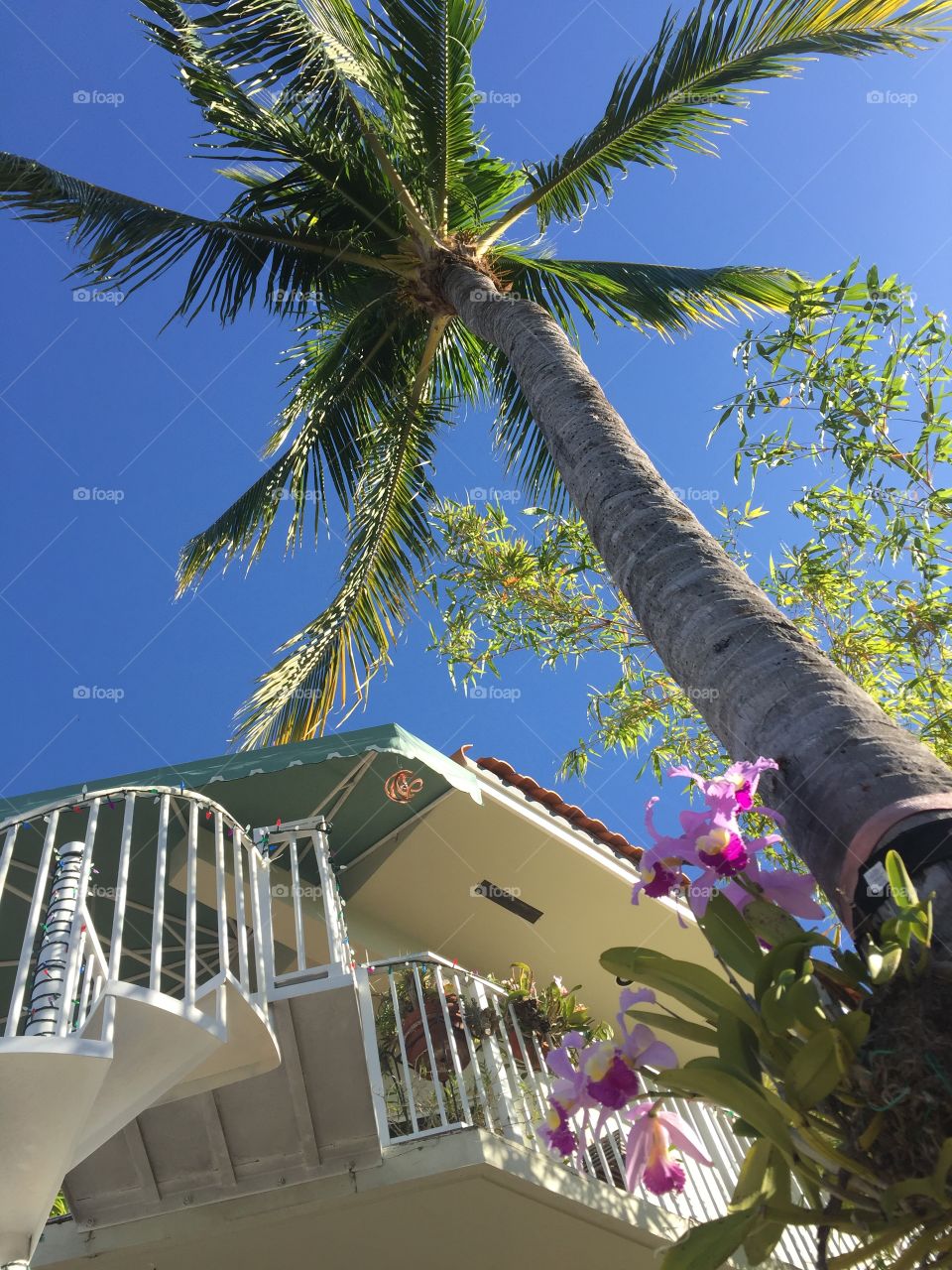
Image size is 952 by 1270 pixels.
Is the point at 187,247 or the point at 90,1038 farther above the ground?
the point at 187,247

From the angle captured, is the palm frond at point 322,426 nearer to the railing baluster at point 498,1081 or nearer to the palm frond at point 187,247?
the palm frond at point 187,247

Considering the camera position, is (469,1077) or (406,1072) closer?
(406,1072)

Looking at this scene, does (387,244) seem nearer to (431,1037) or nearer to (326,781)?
(326,781)

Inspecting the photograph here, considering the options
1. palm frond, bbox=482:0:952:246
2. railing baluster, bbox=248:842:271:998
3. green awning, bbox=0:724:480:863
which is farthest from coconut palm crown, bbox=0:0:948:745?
railing baluster, bbox=248:842:271:998

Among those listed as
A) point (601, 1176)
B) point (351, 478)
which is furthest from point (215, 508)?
point (601, 1176)

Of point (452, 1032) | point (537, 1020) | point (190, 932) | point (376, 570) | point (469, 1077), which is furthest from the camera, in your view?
point (376, 570)

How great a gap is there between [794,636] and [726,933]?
1.07 m

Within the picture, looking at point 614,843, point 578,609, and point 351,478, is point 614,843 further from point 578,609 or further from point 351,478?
point 351,478

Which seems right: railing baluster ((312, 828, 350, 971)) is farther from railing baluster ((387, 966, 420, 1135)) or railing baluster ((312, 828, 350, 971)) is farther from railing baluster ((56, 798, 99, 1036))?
railing baluster ((56, 798, 99, 1036))

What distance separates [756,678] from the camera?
92.7 inches

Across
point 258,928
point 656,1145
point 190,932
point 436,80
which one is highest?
point 436,80

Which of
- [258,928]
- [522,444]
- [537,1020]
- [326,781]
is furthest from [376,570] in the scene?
[537,1020]

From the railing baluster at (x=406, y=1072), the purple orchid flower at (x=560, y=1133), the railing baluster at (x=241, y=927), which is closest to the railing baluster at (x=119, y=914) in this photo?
the railing baluster at (x=241, y=927)

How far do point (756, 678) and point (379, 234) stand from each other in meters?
7.19
